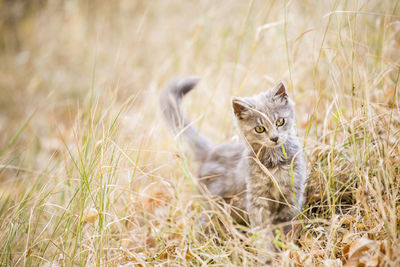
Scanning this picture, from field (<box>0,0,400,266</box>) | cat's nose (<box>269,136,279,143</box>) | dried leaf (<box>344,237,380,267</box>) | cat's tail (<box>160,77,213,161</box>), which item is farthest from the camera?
cat's tail (<box>160,77,213,161</box>)

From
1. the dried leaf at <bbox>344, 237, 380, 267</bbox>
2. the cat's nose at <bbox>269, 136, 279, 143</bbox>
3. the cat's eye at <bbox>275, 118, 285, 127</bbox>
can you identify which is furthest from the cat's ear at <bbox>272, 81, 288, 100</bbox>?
the dried leaf at <bbox>344, 237, 380, 267</bbox>

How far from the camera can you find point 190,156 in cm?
252

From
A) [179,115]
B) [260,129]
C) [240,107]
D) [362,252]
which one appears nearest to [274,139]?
[260,129]

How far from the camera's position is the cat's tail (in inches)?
92.9

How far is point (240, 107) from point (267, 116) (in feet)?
0.57

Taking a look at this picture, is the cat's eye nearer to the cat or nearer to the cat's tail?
the cat

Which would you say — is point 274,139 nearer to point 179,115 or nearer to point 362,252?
point 362,252

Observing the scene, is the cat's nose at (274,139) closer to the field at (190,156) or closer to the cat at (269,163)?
the cat at (269,163)

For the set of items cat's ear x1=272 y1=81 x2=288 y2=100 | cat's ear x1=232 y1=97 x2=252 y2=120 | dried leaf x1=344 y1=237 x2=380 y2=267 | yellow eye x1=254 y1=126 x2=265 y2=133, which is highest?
cat's ear x1=272 y1=81 x2=288 y2=100

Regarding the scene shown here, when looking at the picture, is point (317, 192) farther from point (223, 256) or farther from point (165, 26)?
point (165, 26)

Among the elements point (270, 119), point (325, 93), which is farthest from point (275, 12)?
point (270, 119)

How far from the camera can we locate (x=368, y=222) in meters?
1.55

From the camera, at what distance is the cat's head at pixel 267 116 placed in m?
1.82

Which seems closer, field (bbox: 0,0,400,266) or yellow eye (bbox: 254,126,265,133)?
field (bbox: 0,0,400,266)
